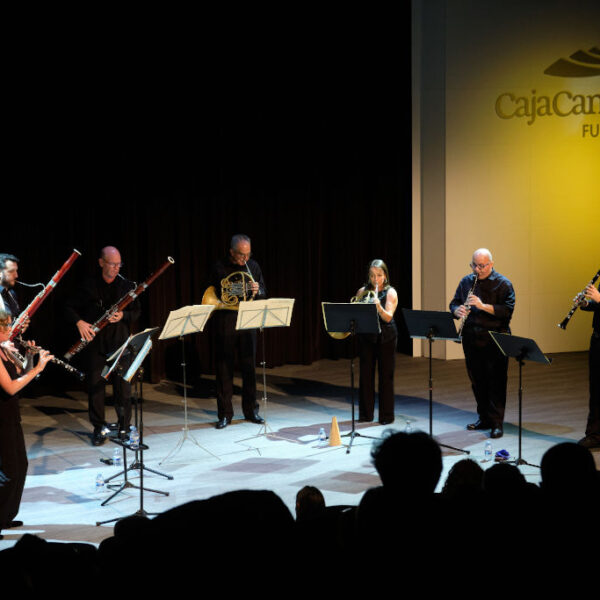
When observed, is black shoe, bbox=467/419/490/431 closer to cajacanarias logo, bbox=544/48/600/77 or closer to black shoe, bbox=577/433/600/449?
black shoe, bbox=577/433/600/449

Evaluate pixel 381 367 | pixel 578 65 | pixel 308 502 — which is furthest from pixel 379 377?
pixel 578 65

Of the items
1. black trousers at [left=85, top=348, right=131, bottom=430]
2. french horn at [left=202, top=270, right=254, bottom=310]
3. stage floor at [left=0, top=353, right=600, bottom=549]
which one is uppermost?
french horn at [left=202, top=270, right=254, bottom=310]

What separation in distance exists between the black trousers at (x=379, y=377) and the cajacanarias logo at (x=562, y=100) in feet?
15.2

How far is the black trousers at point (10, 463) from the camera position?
5000 mm

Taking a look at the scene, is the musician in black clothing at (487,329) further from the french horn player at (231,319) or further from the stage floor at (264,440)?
the french horn player at (231,319)

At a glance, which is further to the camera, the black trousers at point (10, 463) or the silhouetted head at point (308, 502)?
the black trousers at point (10, 463)

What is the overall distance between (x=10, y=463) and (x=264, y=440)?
266 centimetres

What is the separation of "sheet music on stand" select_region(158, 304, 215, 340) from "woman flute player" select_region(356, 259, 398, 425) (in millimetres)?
1534

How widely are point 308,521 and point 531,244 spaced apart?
30.4 feet

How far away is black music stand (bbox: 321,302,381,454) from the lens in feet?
22.7

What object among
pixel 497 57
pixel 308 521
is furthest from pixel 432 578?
pixel 497 57

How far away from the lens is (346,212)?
10781 mm

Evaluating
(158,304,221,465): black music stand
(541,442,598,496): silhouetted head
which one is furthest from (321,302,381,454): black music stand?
(541,442,598,496): silhouetted head

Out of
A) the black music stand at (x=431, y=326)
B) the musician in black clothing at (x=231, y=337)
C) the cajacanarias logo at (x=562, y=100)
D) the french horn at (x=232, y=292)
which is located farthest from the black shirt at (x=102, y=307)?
the cajacanarias logo at (x=562, y=100)
